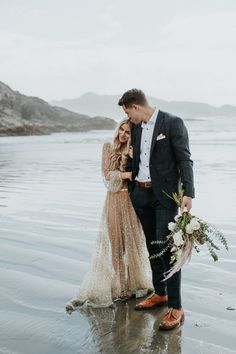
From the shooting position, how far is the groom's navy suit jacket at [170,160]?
14.6 ft

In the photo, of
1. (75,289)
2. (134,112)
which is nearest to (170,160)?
(134,112)

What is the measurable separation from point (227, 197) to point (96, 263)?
5.83m

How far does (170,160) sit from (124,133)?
65cm

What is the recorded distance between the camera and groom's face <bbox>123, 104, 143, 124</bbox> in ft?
15.1

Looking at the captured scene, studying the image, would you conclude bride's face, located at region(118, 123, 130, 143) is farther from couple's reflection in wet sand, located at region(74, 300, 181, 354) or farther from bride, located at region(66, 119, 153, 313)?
couple's reflection in wet sand, located at region(74, 300, 181, 354)

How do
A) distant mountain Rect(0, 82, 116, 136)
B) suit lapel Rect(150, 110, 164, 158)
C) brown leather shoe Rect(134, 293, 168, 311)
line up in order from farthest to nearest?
1. distant mountain Rect(0, 82, 116, 136)
2. brown leather shoe Rect(134, 293, 168, 311)
3. suit lapel Rect(150, 110, 164, 158)

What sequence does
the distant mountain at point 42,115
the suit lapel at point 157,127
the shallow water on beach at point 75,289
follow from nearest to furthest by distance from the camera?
the shallow water on beach at point 75,289 < the suit lapel at point 157,127 < the distant mountain at point 42,115

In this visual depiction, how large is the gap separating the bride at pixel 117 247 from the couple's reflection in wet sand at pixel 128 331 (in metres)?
0.15

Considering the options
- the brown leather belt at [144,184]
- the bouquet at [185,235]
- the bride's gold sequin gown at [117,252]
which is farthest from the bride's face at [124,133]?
the bouquet at [185,235]

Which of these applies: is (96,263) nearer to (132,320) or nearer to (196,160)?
(132,320)

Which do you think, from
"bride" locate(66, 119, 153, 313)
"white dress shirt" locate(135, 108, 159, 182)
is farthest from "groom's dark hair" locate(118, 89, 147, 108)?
"bride" locate(66, 119, 153, 313)

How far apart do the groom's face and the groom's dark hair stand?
0.10 ft

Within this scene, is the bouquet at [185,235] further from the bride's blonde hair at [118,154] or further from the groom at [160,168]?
the bride's blonde hair at [118,154]

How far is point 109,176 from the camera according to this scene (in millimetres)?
5086
